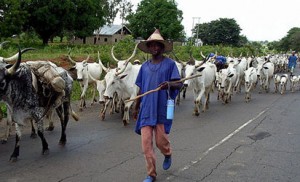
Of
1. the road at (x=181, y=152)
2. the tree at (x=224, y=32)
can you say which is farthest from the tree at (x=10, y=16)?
the tree at (x=224, y=32)

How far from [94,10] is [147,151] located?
40.5 meters

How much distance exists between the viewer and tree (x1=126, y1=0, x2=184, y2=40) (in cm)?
6306

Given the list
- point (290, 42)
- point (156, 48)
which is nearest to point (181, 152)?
point (156, 48)

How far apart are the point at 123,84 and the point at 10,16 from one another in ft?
92.0

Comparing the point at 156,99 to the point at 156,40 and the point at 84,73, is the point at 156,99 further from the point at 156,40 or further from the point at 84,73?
the point at 84,73

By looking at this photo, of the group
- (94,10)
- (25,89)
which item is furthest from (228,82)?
(94,10)

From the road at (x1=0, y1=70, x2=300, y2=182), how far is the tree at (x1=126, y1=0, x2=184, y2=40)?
52.0m

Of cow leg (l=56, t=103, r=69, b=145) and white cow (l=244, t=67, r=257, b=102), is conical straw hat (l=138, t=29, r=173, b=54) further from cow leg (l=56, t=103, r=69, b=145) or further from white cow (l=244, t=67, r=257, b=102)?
white cow (l=244, t=67, r=257, b=102)

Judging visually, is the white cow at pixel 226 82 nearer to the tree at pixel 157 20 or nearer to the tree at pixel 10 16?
the tree at pixel 10 16

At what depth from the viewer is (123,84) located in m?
10.7

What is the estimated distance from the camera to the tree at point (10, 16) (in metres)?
35.0

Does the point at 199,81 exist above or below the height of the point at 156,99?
below

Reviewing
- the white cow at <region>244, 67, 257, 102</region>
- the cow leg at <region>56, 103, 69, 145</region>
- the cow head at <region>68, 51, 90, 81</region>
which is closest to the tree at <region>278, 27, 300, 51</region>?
the white cow at <region>244, 67, 257, 102</region>

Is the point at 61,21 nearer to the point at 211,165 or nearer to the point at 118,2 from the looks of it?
the point at 118,2
